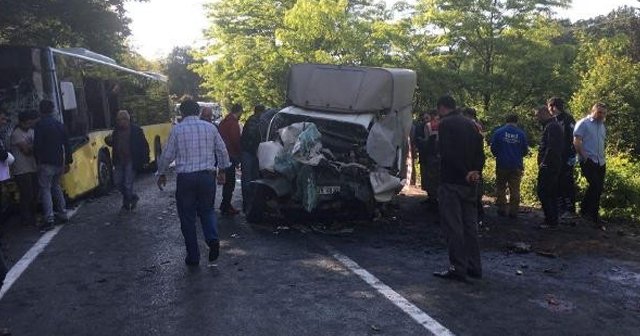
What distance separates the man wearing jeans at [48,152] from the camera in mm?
9516

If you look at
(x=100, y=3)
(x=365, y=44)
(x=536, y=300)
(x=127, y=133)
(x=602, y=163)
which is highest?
(x=100, y=3)

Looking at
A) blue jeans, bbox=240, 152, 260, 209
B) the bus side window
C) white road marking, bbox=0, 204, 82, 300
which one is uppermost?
the bus side window

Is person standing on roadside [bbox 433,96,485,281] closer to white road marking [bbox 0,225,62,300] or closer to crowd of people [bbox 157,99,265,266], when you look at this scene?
crowd of people [bbox 157,99,265,266]

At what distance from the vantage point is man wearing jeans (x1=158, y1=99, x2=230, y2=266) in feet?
22.8

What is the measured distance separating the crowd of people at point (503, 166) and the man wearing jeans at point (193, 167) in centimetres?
252

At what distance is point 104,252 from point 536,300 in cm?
522

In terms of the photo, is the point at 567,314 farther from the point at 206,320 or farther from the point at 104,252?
the point at 104,252

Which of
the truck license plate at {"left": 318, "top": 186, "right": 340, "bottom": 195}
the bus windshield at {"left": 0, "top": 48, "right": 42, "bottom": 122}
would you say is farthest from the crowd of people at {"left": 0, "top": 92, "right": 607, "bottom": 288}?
the truck license plate at {"left": 318, "top": 186, "right": 340, "bottom": 195}

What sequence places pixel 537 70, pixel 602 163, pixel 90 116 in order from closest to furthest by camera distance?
pixel 602 163
pixel 90 116
pixel 537 70

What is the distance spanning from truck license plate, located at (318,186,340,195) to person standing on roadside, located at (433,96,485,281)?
270 centimetres

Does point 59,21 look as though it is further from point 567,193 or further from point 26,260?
point 567,193

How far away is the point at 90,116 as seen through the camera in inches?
524

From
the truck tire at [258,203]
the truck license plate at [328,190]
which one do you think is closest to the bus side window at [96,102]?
the truck tire at [258,203]

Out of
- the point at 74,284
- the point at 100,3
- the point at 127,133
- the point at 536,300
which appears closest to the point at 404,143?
the point at 127,133
